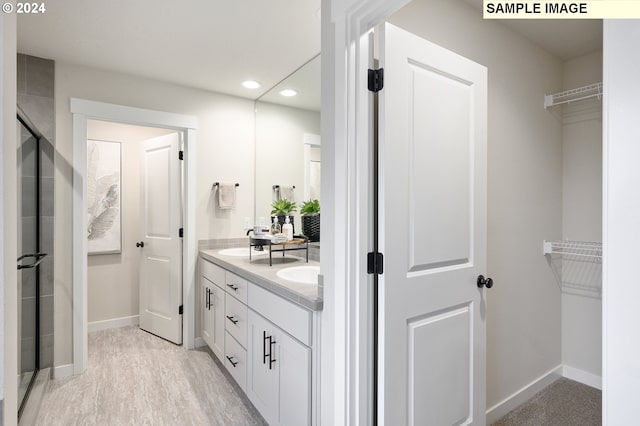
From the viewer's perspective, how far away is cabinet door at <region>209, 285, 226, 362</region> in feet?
8.52

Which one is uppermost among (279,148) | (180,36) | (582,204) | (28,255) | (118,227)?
(180,36)

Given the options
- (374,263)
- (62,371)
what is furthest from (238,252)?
(374,263)

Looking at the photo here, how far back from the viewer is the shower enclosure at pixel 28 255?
2.00m

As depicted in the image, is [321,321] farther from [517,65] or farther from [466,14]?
[517,65]

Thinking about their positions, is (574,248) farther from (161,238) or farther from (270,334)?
(161,238)

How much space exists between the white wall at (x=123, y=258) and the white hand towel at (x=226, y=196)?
1253mm

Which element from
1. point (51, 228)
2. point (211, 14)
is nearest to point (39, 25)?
point (211, 14)

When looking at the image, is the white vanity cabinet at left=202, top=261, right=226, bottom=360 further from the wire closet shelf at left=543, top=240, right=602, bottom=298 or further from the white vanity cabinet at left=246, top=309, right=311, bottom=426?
the wire closet shelf at left=543, top=240, right=602, bottom=298

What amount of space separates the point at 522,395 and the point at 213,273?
7.74 ft

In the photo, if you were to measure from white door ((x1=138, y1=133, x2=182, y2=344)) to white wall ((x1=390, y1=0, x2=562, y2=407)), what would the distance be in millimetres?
2567

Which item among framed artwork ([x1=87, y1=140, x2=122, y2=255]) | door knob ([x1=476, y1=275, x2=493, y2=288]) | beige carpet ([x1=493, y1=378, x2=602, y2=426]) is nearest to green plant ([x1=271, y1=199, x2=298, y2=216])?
door knob ([x1=476, y1=275, x2=493, y2=288])

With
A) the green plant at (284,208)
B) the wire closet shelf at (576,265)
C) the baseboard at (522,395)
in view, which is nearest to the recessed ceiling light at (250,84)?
the green plant at (284,208)

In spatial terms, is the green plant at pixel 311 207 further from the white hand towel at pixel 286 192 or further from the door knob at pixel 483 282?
the door knob at pixel 483 282

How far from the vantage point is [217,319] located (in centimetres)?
270
